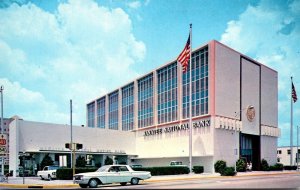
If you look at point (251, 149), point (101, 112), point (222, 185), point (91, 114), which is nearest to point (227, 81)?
point (251, 149)

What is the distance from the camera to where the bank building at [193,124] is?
189 ft

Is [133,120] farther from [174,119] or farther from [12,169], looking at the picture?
[12,169]

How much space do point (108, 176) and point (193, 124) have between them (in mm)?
34982

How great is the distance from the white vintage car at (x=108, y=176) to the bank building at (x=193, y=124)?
27.0 meters

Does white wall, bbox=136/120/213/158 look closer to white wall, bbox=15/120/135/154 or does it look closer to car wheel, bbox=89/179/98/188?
white wall, bbox=15/120/135/154

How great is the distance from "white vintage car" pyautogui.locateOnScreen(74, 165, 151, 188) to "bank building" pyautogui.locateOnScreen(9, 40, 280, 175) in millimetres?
26973

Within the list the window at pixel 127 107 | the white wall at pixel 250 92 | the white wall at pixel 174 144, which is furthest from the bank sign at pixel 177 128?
the window at pixel 127 107

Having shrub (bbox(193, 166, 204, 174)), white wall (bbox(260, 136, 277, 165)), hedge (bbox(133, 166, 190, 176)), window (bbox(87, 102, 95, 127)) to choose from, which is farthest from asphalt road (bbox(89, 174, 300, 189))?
window (bbox(87, 102, 95, 127))

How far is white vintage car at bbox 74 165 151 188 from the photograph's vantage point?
2636cm

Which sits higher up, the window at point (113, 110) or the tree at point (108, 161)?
the window at point (113, 110)

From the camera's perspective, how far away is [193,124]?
60.6 m

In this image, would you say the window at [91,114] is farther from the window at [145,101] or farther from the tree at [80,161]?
the tree at [80,161]

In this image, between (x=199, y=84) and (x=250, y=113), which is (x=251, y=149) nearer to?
(x=250, y=113)

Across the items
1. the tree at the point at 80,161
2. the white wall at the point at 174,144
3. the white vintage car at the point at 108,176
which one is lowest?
the tree at the point at 80,161
